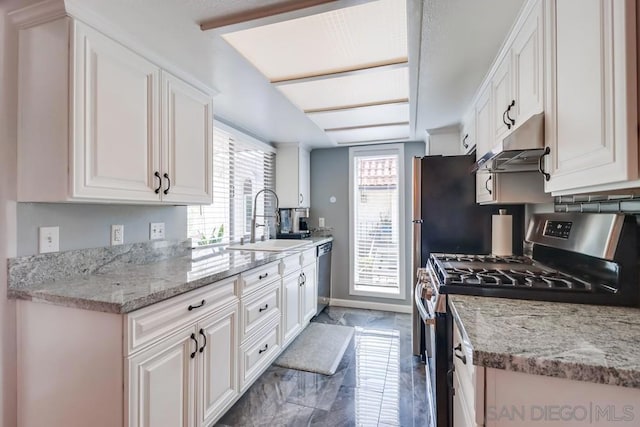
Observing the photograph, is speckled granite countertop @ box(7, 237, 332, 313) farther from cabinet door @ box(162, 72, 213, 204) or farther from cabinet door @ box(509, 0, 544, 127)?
cabinet door @ box(509, 0, 544, 127)

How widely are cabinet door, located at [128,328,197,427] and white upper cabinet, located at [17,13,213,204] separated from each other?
74 centimetres

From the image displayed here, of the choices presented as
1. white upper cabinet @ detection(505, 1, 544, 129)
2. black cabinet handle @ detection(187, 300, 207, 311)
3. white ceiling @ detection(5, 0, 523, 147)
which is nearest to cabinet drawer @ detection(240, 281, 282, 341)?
black cabinet handle @ detection(187, 300, 207, 311)

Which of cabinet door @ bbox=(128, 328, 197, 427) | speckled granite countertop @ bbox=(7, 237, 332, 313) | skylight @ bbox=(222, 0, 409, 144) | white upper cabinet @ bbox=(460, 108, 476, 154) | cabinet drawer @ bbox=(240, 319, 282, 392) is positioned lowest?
cabinet drawer @ bbox=(240, 319, 282, 392)

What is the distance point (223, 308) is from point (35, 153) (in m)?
1.14

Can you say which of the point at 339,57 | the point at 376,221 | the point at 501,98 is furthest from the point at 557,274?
the point at 376,221

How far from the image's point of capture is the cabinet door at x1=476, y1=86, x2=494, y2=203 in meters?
1.87

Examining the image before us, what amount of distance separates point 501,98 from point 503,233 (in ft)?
2.91

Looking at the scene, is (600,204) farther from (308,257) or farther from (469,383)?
(308,257)

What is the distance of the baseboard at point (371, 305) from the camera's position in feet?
12.1

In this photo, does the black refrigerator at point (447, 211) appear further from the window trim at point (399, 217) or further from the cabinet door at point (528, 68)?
the window trim at point (399, 217)

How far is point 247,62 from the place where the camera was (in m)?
1.72

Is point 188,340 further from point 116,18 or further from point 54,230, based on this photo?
point 116,18

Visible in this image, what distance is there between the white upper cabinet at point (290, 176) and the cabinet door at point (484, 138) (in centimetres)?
208

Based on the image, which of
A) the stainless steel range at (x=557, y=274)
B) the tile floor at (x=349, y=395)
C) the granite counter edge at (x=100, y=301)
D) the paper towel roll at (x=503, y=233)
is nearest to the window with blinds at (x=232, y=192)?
the granite counter edge at (x=100, y=301)
